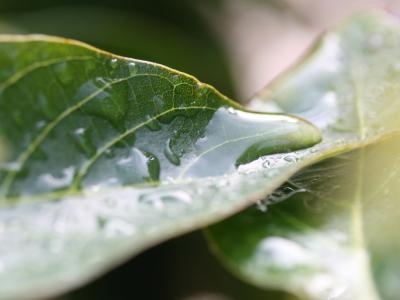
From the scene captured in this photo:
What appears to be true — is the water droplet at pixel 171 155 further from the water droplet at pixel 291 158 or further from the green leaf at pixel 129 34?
the green leaf at pixel 129 34

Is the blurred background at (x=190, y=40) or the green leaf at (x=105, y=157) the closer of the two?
the green leaf at (x=105, y=157)

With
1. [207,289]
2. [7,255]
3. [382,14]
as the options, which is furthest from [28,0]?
[7,255]

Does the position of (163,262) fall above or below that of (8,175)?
above

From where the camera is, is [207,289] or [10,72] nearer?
[10,72]

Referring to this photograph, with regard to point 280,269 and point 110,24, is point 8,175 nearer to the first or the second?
point 280,269

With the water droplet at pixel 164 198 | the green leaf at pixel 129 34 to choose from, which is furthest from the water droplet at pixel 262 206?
the green leaf at pixel 129 34

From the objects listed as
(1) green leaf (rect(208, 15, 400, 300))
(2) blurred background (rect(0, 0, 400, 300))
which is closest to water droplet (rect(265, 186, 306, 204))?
(1) green leaf (rect(208, 15, 400, 300))

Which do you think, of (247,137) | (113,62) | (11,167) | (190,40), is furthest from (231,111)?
(190,40)
